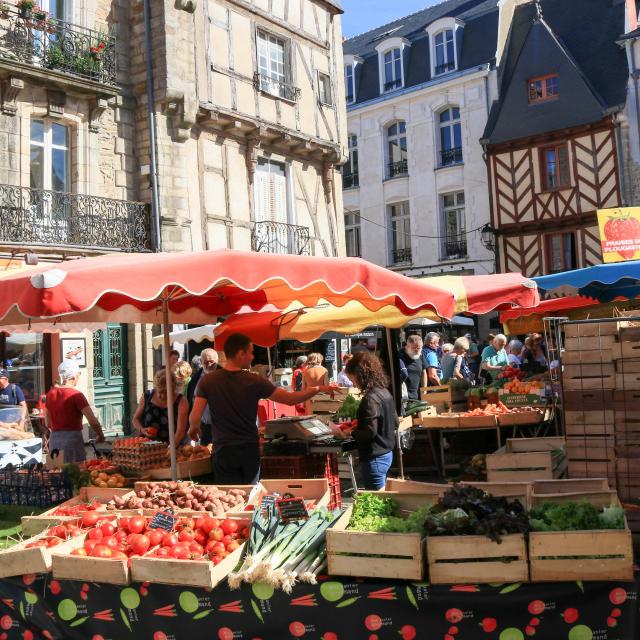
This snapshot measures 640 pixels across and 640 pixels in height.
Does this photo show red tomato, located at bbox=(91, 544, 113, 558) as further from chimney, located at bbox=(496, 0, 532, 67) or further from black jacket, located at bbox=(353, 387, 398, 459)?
chimney, located at bbox=(496, 0, 532, 67)

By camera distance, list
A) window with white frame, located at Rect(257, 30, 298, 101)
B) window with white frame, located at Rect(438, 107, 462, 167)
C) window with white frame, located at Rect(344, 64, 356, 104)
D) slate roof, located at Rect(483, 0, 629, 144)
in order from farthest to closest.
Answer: window with white frame, located at Rect(344, 64, 356, 104) < window with white frame, located at Rect(438, 107, 462, 167) < slate roof, located at Rect(483, 0, 629, 144) < window with white frame, located at Rect(257, 30, 298, 101)

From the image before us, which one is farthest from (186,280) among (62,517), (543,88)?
(543,88)

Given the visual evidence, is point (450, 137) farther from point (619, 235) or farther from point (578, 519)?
point (578, 519)

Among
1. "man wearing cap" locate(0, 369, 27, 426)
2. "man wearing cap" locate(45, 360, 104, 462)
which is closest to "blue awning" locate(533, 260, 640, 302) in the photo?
"man wearing cap" locate(45, 360, 104, 462)

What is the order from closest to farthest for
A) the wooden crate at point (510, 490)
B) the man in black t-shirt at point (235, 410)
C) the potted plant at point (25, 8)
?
the wooden crate at point (510, 490), the man in black t-shirt at point (235, 410), the potted plant at point (25, 8)

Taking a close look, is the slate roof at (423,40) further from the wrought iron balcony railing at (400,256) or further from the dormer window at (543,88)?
the wrought iron balcony railing at (400,256)

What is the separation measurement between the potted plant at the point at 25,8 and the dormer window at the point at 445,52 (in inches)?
643

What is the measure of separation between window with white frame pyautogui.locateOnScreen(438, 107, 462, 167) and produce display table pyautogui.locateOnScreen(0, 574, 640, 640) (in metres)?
23.9

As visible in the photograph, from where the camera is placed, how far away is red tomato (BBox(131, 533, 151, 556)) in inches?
146

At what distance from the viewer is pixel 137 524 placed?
3.99 metres

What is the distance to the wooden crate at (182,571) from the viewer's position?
3.37 metres

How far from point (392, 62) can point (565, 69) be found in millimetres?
6656

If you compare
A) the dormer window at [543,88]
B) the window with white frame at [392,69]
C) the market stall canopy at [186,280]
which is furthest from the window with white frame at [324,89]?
the market stall canopy at [186,280]

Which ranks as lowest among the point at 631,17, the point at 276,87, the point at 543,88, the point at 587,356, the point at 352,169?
the point at 587,356
